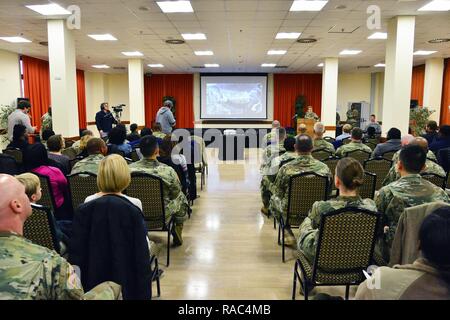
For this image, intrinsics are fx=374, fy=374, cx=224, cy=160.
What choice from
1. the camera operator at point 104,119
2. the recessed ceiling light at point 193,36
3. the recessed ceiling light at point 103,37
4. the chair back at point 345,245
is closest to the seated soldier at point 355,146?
the chair back at point 345,245

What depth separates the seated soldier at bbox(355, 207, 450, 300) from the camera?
1.23 metres

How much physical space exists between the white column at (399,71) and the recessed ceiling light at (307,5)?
1864 millimetres

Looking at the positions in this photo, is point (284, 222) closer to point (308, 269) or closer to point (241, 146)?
point (308, 269)

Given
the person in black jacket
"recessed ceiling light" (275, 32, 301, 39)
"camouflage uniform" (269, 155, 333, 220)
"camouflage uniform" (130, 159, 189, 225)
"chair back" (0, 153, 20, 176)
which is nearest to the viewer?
the person in black jacket

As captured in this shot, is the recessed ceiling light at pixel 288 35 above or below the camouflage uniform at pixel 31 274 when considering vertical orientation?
above

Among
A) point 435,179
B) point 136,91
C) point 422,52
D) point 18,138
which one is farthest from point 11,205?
point 422,52

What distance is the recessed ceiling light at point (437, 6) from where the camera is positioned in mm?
6560

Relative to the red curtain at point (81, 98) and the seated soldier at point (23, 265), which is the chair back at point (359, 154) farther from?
the red curtain at point (81, 98)

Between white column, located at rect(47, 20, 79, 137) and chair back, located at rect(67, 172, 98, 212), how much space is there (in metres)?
4.88

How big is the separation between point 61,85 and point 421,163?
7.29 m

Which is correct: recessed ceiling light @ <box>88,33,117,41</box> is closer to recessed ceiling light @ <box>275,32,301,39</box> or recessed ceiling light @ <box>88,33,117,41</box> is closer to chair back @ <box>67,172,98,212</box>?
recessed ceiling light @ <box>275,32,301,39</box>

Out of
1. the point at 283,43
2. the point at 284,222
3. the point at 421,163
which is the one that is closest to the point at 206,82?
the point at 283,43

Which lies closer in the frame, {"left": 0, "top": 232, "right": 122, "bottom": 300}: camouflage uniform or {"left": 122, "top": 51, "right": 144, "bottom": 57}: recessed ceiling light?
{"left": 0, "top": 232, "right": 122, "bottom": 300}: camouflage uniform

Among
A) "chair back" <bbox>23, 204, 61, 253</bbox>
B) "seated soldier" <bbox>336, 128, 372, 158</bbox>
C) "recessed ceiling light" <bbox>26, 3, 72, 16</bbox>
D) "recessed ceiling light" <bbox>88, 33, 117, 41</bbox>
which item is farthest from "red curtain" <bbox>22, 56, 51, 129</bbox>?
"chair back" <bbox>23, 204, 61, 253</bbox>
